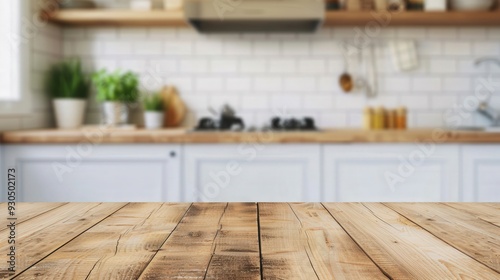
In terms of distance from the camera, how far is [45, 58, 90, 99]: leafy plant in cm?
310

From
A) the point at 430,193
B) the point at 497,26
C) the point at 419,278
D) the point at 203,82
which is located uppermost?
the point at 497,26

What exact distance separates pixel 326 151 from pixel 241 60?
3.31 feet

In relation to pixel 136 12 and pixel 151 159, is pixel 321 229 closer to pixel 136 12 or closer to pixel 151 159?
pixel 151 159

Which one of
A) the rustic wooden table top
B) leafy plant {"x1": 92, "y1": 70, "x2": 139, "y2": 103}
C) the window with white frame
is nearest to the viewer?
the rustic wooden table top

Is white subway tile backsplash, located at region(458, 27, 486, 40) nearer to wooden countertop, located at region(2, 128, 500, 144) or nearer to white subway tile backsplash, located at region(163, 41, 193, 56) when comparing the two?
wooden countertop, located at region(2, 128, 500, 144)

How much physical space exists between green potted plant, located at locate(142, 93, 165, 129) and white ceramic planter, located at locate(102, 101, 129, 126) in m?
0.14

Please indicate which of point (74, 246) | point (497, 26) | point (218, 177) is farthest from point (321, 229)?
point (497, 26)

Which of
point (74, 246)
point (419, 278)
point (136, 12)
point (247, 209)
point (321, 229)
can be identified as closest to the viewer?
point (419, 278)

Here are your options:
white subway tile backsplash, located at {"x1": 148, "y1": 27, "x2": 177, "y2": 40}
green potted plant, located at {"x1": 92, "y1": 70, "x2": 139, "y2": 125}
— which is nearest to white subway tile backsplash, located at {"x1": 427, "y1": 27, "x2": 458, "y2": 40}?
white subway tile backsplash, located at {"x1": 148, "y1": 27, "x2": 177, "y2": 40}

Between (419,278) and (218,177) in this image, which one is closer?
(419,278)

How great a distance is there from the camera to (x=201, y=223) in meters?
1.01

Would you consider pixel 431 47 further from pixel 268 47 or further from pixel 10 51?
pixel 10 51

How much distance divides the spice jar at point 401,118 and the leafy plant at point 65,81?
1961 mm

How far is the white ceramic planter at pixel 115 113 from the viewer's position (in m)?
3.05
